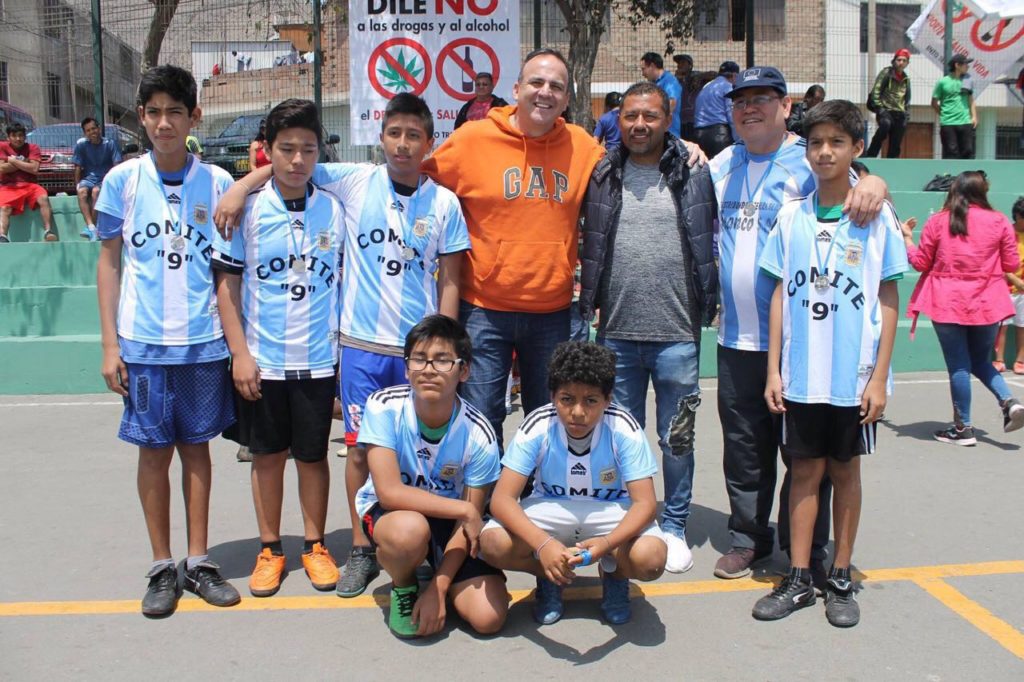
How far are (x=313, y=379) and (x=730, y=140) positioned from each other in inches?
323

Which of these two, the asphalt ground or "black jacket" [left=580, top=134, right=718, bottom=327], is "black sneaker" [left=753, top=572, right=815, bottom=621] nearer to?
the asphalt ground

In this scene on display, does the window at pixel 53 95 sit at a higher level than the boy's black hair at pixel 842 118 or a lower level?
higher

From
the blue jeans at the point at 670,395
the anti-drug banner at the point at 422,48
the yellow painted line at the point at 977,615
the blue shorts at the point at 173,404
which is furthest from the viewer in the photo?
the anti-drug banner at the point at 422,48

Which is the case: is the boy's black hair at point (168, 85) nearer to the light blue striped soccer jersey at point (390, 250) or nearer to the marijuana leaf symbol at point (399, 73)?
the light blue striped soccer jersey at point (390, 250)

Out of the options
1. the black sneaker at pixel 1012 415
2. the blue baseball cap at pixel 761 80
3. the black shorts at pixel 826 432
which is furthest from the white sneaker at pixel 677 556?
the black sneaker at pixel 1012 415

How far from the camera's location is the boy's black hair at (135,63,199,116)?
13.0 ft

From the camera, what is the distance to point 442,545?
392 centimetres

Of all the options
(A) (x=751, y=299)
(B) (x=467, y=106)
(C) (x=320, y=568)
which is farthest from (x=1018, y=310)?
(C) (x=320, y=568)

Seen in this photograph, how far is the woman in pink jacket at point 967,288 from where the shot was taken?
6984 mm

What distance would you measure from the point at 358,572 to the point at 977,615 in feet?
8.18

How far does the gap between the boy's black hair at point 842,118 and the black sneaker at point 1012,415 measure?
366cm

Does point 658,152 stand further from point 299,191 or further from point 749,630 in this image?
point 749,630

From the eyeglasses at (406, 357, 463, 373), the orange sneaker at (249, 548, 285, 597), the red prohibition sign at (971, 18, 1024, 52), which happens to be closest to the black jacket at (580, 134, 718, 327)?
the eyeglasses at (406, 357, 463, 373)

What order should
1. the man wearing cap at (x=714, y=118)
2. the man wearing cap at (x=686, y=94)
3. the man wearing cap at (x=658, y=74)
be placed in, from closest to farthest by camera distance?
the man wearing cap at (x=714, y=118) < the man wearing cap at (x=658, y=74) < the man wearing cap at (x=686, y=94)
